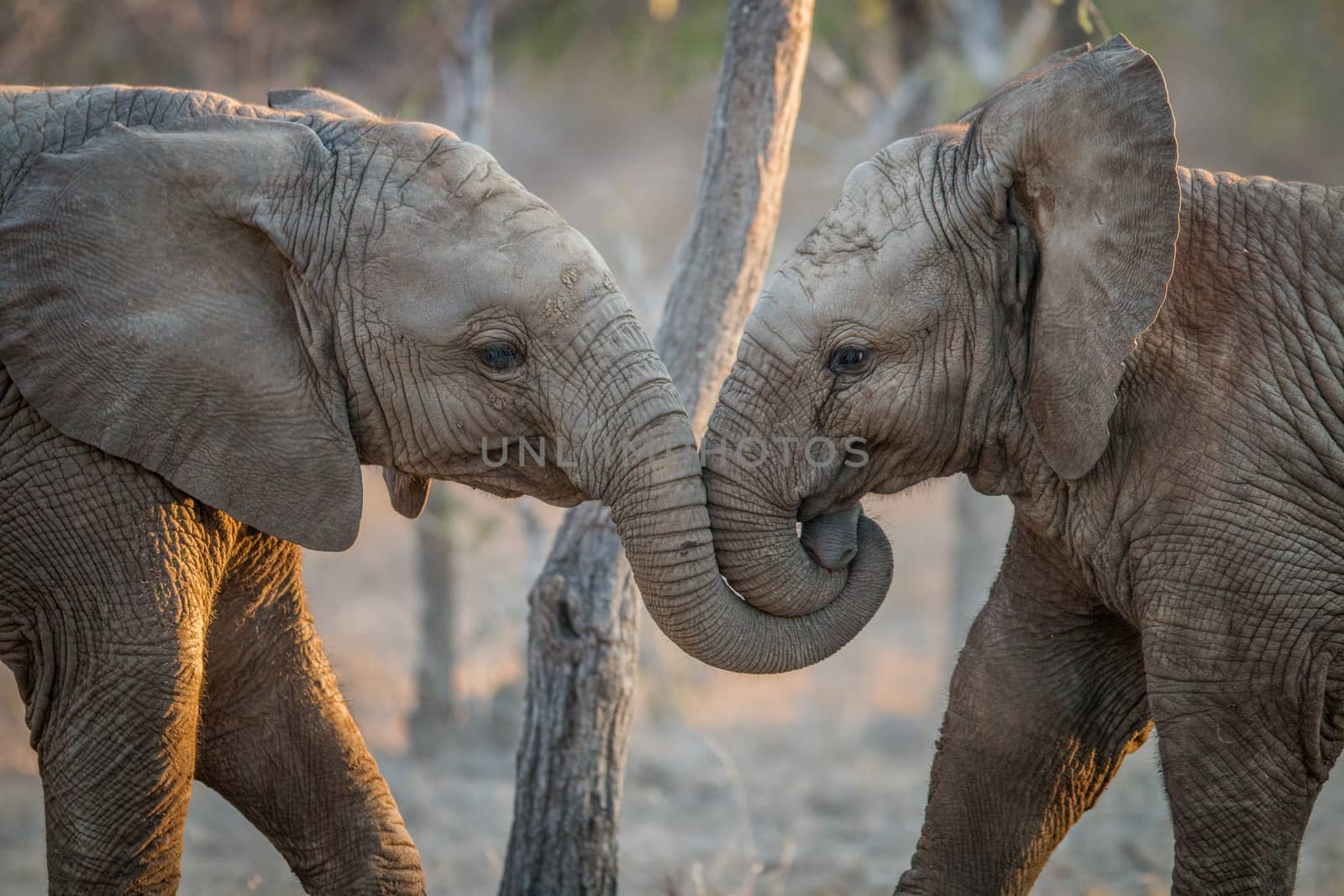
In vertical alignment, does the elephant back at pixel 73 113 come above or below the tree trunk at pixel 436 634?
below

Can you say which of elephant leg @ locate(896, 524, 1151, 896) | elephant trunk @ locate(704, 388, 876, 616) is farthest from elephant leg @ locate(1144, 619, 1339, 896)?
elephant trunk @ locate(704, 388, 876, 616)

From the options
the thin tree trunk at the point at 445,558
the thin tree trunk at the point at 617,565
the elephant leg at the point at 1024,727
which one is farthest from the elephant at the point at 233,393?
the thin tree trunk at the point at 445,558

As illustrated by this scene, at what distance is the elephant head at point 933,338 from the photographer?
13.2 feet

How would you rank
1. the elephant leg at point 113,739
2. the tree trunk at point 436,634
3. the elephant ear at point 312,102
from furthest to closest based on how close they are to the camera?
1. the tree trunk at point 436,634
2. the elephant ear at point 312,102
3. the elephant leg at point 113,739

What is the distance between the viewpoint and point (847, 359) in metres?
4.24

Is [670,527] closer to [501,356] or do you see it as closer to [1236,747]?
[501,356]

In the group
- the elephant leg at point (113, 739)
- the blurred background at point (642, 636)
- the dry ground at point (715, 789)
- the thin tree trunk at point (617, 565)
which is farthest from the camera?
the blurred background at point (642, 636)

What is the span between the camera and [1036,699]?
467cm

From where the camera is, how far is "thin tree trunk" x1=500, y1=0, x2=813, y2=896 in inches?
210

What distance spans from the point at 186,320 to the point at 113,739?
1170 mm

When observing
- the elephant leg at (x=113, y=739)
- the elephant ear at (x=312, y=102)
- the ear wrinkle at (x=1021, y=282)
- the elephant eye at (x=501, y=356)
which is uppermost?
the elephant ear at (x=312, y=102)

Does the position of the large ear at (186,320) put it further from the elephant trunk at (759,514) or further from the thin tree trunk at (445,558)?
the thin tree trunk at (445,558)

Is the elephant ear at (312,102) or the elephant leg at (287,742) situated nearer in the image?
the elephant leg at (287,742)

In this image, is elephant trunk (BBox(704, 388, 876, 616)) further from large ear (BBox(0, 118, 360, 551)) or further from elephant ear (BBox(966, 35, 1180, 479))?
large ear (BBox(0, 118, 360, 551))
